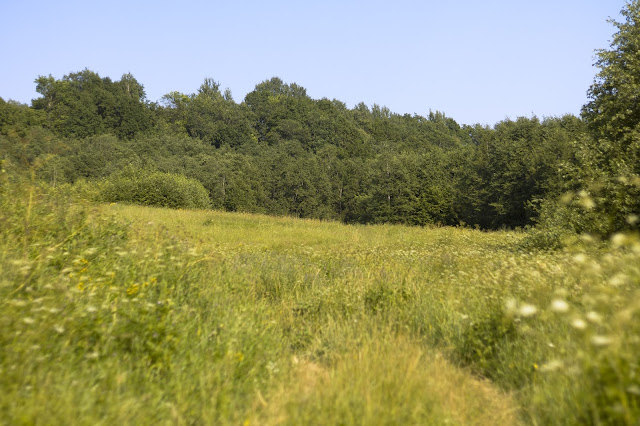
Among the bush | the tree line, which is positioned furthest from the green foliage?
the bush

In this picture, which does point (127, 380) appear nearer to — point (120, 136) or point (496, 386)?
point (496, 386)

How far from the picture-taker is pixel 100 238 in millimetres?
6980

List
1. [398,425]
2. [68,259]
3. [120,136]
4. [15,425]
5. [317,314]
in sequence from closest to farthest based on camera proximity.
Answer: [15,425], [398,425], [68,259], [317,314], [120,136]

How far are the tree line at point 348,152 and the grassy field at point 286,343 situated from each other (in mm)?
2550

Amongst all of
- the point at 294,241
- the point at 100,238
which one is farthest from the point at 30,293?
the point at 294,241

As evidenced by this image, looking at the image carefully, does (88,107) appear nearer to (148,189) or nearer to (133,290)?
(148,189)

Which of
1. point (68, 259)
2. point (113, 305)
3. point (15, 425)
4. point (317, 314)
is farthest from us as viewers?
point (317, 314)

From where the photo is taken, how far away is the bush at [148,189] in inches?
1470

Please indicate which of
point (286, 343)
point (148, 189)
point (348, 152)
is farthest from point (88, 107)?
point (286, 343)

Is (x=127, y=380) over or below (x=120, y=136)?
below

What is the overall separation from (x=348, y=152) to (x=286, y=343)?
3534 inches

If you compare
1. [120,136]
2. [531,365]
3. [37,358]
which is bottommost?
[531,365]

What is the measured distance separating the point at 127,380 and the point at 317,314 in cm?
350

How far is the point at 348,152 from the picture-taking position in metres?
94.0
